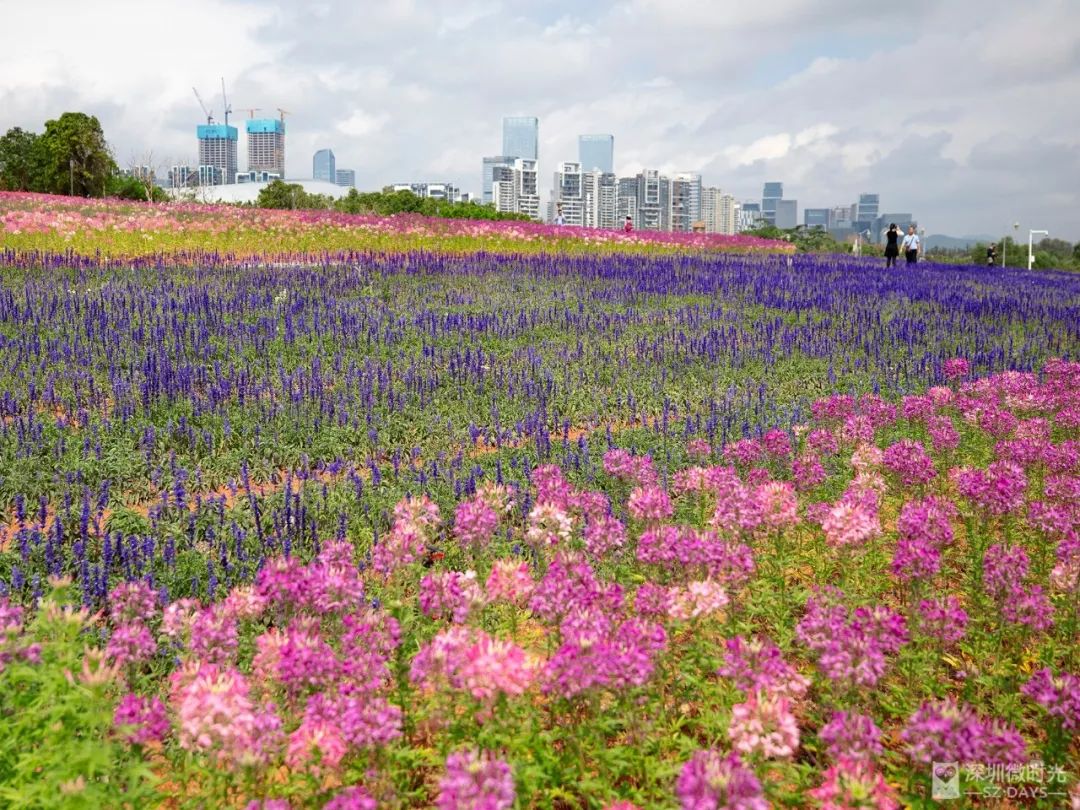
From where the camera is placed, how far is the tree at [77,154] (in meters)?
53.8

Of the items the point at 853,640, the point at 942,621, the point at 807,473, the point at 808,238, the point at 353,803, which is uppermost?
the point at 808,238

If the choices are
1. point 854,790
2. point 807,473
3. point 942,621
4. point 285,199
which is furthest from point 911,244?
point 285,199

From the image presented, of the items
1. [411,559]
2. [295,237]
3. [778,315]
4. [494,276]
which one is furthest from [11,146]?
[411,559]

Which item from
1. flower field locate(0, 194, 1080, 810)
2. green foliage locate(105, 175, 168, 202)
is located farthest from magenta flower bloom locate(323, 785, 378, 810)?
green foliage locate(105, 175, 168, 202)

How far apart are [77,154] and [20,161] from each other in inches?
457

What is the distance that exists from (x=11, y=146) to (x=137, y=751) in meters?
74.4

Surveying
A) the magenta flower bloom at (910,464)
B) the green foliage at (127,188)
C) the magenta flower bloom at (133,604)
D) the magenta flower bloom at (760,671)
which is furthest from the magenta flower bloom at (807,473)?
the green foliage at (127,188)

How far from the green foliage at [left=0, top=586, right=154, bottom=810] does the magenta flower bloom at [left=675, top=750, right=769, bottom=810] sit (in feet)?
4.29

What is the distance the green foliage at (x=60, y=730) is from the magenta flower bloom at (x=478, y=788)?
82 cm

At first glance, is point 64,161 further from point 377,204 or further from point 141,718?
point 141,718

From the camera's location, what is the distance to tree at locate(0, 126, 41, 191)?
61.1 meters

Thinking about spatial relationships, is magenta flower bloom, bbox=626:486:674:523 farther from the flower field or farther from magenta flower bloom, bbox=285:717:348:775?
magenta flower bloom, bbox=285:717:348:775

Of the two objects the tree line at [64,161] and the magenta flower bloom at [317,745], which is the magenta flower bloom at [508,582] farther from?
the tree line at [64,161]

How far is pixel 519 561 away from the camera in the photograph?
303cm
